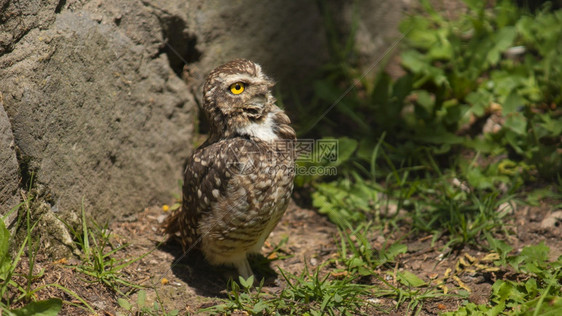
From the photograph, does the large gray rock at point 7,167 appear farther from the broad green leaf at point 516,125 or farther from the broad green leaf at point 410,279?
the broad green leaf at point 516,125

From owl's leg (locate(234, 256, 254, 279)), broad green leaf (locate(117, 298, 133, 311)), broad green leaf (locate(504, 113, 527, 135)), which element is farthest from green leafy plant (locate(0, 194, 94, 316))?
→ broad green leaf (locate(504, 113, 527, 135))

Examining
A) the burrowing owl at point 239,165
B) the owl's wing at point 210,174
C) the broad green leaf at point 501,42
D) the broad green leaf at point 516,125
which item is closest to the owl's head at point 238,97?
the burrowing owl at point 239,165

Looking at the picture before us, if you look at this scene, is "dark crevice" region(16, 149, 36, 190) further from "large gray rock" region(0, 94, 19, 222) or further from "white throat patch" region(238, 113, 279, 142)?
"white throat patch" region(238, 113, 279, 142)

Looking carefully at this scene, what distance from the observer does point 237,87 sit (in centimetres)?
330

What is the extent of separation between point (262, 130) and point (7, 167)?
4.72 feet

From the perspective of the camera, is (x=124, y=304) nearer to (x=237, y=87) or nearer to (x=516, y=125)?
(x=237, y=87)

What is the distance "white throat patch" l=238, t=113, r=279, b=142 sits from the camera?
11.1 feet

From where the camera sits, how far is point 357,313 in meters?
3.19

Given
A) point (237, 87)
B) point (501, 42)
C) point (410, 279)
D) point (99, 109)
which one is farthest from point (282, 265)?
point (501, 42)

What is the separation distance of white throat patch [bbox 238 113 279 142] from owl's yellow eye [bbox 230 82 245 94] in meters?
0.22

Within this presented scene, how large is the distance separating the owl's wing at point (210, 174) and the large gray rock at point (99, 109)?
0.58 m

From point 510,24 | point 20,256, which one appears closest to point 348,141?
point 510,24

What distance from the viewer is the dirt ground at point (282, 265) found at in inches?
125

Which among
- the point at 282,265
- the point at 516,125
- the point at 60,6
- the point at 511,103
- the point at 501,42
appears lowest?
the point at 282,265
